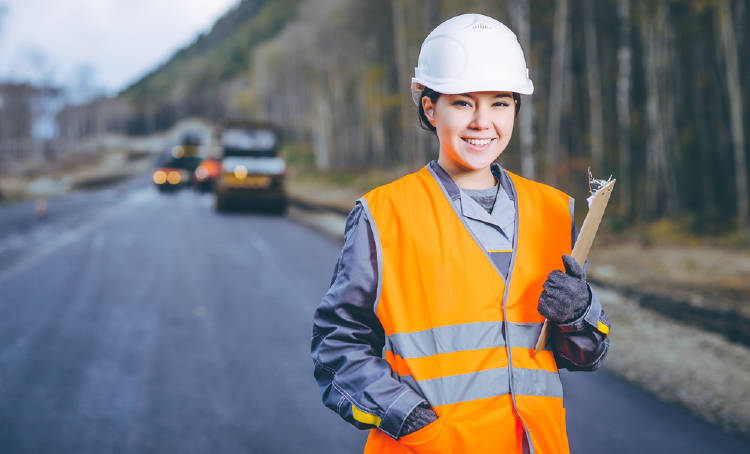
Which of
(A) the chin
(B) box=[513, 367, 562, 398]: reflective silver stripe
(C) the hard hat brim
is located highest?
(C) the hard hat brim

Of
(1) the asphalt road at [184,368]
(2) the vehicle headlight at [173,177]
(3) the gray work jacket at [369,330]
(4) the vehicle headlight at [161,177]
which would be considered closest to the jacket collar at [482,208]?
(3) the gray work jacket at [369,330]

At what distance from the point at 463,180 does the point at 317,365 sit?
0.66m

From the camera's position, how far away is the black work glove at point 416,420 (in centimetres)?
151

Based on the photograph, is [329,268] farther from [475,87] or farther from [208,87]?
[208,87]

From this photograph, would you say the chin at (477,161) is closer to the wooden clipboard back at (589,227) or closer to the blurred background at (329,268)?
the wooden clipboard back at (589,227)

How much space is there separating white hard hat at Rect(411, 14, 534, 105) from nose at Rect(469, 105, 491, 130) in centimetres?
7

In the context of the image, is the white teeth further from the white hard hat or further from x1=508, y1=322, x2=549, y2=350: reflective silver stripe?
x1=508, y1=322, x2=549, y2=350: reflective silver stripe

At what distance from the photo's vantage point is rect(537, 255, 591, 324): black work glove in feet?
4.95

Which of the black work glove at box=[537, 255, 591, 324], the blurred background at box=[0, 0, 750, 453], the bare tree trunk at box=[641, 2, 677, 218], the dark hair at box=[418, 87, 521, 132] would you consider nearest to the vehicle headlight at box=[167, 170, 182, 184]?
the blurred background at box=[0, 0, 750, 453]

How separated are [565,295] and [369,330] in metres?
0.52

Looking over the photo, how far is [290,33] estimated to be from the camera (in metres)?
52.4

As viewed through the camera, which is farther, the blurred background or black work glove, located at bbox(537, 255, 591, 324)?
the blurred background

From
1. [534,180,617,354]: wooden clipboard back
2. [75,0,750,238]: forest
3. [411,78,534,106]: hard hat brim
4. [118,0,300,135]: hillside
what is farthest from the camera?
[118,0,300,135]: hillside

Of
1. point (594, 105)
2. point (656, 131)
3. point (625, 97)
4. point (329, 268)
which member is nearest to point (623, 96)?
point (625, 97)
